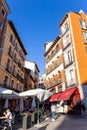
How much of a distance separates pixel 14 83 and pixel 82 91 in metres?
14.8

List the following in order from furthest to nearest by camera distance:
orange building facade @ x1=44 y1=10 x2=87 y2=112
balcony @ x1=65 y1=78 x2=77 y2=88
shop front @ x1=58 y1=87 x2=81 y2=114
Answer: balcony @ x1=65 y1=78 x2=77 y2=88, orange building facade @ x1=44 y1=10 x2=87 y2=112, shop front @ x1=58 y1=87 x2=81 y2=114

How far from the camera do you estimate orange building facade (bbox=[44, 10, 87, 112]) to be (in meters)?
19.0

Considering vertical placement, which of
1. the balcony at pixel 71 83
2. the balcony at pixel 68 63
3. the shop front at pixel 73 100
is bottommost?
the shop front at pixel 73 100

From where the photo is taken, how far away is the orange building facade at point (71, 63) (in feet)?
62.2

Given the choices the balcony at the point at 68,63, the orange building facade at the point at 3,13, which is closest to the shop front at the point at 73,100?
the balcony at the point at 68,63

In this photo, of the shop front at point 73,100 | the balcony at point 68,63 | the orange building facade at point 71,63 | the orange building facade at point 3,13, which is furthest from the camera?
the orange building facade at point 3,13

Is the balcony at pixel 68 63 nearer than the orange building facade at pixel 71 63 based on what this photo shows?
No

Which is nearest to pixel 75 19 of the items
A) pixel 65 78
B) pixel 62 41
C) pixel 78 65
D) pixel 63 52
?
pixel 62 41

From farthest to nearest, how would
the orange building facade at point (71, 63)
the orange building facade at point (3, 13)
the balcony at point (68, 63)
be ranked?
1. the orange building facade at point (3, 13)
2. the balcony at point (68, 63)
3. the orange building facade at point (71, 63)

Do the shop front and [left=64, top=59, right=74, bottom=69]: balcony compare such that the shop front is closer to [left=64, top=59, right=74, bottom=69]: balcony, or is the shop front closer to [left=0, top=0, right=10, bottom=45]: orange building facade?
[left=64, top=59, right=74, bottom=69]: balcony

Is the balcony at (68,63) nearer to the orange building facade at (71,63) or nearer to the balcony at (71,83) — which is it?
the orange building facade at (71,63)

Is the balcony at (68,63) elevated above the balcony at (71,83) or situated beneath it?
elevated above

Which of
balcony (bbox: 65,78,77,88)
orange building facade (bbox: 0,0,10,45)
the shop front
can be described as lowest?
the shop front

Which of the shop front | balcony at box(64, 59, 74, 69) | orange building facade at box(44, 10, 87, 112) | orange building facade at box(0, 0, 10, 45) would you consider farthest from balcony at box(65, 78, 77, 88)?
orange building facade at box(0, 0, 10, 45)
